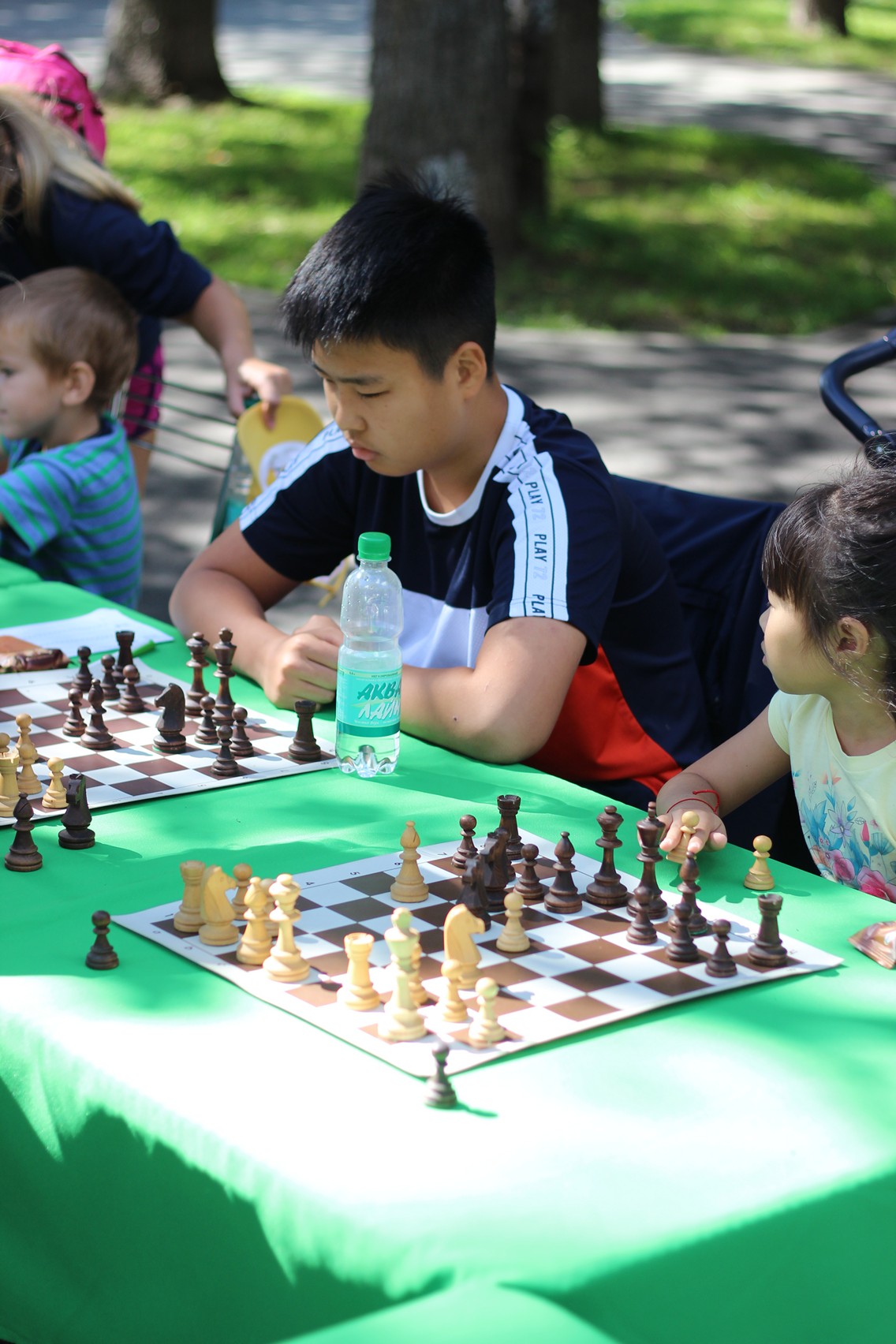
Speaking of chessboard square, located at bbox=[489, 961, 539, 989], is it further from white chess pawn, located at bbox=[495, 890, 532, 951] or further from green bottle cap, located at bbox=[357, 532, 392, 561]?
green bottle cap, located at bbox=[357, 532, 392, 561]

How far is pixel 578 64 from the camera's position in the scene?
15141 mm

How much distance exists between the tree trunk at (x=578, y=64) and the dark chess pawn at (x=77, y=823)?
13.1 meters

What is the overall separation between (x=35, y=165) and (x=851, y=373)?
7.11ft

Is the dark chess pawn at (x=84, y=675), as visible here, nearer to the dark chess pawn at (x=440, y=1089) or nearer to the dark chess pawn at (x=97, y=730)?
the dark chess pawn at (x=97, y=730)

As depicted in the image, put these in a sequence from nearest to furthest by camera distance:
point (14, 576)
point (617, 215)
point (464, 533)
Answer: point (464, 533) < point (14, 576) < point (617, 215)

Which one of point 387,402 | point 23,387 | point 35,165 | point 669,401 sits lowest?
point 669,401

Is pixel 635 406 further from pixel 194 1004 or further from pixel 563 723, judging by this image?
pixel 194 1004

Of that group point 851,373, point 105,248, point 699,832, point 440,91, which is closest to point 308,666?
point 699,832

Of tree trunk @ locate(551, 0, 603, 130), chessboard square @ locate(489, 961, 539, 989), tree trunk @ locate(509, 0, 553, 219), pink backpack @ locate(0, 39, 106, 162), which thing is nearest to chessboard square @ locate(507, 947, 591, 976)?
chessboard square @ locate(489, 961, 539, 989)

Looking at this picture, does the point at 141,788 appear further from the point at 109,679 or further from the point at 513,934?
the point at 513,934

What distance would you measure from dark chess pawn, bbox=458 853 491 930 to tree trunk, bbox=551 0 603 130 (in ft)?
43.4

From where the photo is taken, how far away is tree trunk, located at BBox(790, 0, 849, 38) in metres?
24.4

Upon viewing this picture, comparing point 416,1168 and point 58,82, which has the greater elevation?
point 58,82

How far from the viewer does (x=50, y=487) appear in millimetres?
3773
